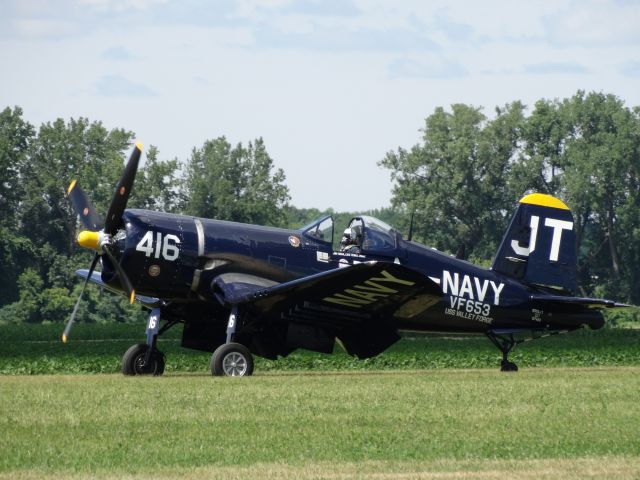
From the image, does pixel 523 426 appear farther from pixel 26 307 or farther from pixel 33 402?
pixel 26 307

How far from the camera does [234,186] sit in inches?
3563

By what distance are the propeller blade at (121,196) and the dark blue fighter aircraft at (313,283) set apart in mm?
20

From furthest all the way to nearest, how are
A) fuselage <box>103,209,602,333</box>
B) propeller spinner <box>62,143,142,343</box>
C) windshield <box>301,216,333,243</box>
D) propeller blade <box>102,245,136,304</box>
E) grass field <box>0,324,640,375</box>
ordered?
grass field <box>0,324,640,375</box> < windshield <box>301,216,333,243</box> < fuselage <box>103,209,602,333</box> < propeller blade <box>102,245,136,304</box> < propeller spinner <box>62,143,142,343</box>

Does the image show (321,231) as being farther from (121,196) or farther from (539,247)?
(539,247)

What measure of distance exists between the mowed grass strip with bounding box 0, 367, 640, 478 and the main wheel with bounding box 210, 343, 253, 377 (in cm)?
157

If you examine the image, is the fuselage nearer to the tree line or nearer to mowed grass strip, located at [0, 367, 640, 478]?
mowed grass strip, located at [0, 367, 640, 478]

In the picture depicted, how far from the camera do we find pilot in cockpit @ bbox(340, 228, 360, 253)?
21609 millimetres

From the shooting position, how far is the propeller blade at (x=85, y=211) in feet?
68.7

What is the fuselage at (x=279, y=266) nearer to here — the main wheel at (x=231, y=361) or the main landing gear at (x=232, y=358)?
→ the main landing gear at (x=232, y=358)

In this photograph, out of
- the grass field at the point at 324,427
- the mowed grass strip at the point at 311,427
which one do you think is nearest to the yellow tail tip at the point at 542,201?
the grass field at the point at 324,427

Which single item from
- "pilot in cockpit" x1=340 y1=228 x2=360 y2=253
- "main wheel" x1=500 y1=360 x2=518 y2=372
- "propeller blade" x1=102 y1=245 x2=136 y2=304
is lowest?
"main wheel" x1=500 y1=360 x2=518 y2=372

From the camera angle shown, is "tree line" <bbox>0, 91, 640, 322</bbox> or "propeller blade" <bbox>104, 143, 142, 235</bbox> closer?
"propeller blade" <bbox>104, 143, 142, 235</bbox>

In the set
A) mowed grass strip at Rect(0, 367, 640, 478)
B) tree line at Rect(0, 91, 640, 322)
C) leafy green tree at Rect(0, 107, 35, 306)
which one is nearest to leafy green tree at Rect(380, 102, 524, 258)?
tree line at Rect(0, 91, 640, 322)

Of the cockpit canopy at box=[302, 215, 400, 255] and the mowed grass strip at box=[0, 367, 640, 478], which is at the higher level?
the cockpit canopy at box=[302, 215, 400, 255]
